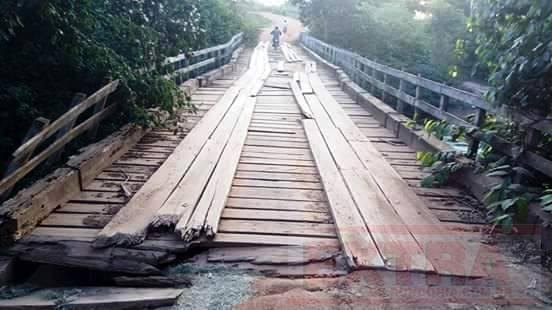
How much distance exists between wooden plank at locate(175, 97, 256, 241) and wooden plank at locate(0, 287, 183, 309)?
0.52 m

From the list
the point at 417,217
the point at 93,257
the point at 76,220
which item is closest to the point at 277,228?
the point at 417,217

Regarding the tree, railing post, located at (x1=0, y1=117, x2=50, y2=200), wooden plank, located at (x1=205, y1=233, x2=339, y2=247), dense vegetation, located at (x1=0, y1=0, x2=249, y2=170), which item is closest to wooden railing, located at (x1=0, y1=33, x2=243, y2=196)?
railing post, located at (x1=0, y1=117, x2=50, y2=200)

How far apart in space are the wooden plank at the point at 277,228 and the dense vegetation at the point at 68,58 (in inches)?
106

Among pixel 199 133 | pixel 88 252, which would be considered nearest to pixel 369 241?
pixel 88 252

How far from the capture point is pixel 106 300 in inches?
108

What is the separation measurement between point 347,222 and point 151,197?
63.8 inches

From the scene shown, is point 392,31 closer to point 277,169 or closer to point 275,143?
point 275,143

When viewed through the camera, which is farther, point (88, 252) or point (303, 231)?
point (303, 231)

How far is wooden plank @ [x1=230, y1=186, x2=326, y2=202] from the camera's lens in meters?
4.22

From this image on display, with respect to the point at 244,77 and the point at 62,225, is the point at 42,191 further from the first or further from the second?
the point at 244,77

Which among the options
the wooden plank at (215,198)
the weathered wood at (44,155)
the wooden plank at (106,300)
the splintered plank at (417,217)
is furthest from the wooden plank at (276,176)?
the wooden plank at (106,300)

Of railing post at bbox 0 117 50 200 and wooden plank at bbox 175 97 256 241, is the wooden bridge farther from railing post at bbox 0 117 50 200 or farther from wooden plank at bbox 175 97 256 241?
railing post at bbox 0 117 50 200

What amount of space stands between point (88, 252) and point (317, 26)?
3259cm

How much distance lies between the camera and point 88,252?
122 inches
